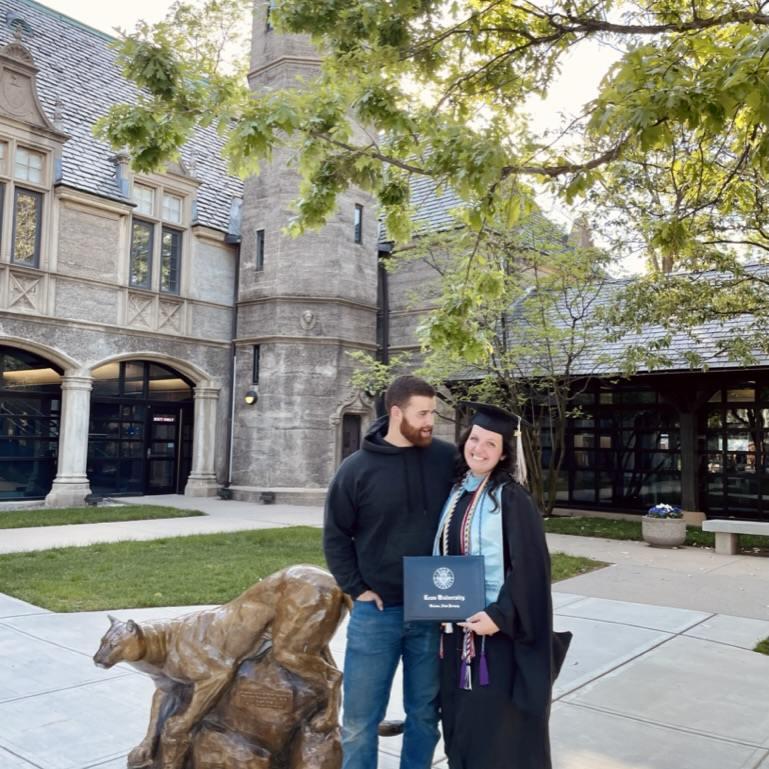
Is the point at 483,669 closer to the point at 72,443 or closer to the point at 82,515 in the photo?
the point at 82,515

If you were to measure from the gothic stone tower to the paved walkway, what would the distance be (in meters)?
10.5

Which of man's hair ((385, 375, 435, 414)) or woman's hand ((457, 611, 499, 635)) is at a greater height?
man's hair ((385, 375, 435, 414))

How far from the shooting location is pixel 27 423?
16297mm

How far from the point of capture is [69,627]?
6.27 meters

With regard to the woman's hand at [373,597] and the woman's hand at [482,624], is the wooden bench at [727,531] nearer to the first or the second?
the woman's hand at [373,597]

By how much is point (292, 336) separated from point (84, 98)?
28.9ft

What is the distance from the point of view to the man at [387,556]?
3.12 m

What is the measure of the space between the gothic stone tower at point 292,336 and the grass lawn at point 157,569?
627cm

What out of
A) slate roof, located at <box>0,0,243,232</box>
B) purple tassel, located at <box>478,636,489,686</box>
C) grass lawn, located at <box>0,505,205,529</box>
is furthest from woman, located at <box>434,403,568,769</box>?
slate roof, located at <box>0,0,243,232</box>

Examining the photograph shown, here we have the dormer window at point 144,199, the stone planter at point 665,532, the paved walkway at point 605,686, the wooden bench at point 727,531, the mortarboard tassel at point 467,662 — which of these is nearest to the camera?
the mortarboard tassel at point 467,662

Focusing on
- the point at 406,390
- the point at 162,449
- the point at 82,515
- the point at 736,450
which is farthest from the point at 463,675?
the point at 162,449

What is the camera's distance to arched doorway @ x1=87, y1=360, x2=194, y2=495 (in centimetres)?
1803

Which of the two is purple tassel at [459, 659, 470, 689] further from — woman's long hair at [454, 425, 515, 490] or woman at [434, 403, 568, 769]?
woman's long hair at [454, 425, 515, 490]

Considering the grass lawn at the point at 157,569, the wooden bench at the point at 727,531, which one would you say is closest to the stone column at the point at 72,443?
the grass lawn at the point at 157,569
